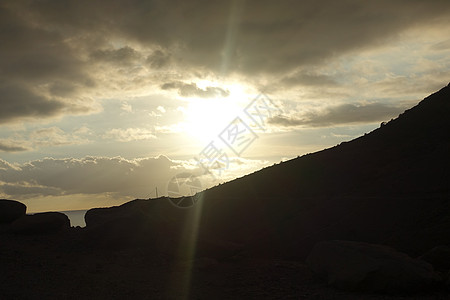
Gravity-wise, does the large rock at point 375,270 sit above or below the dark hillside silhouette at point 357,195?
below

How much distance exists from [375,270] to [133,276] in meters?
9.15

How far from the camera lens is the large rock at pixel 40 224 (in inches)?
831

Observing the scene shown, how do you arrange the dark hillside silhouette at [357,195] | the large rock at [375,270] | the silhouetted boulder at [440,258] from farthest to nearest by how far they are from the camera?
the dark hillside silhouette at [357,195] < the silhouetted boulder at [440,258] < the large rock at [375,270]

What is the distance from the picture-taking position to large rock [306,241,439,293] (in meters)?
14.0

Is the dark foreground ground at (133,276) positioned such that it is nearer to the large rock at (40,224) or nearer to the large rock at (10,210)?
the large rock at (40,224)

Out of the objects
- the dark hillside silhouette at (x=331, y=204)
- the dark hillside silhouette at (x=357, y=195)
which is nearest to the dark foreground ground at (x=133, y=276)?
the dark hillside silhouette at (x=331, y=204)

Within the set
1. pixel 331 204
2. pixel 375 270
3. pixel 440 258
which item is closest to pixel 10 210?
pixel 331 204

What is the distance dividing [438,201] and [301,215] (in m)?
7.32

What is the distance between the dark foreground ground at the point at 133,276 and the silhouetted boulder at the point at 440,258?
7.89ft

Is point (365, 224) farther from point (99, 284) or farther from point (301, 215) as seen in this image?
point (99, 284)

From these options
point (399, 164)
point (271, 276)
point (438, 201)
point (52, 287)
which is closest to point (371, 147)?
point (399, 164)

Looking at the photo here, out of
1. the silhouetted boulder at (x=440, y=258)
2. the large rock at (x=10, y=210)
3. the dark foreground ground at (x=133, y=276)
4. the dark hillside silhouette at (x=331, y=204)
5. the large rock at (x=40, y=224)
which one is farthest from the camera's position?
the large rock at (x=10, y=210)

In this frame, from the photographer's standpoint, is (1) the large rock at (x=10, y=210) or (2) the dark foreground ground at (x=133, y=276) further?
(1) the large rock at (x=10, y=210)

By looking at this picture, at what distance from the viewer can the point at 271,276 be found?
1711 cm
